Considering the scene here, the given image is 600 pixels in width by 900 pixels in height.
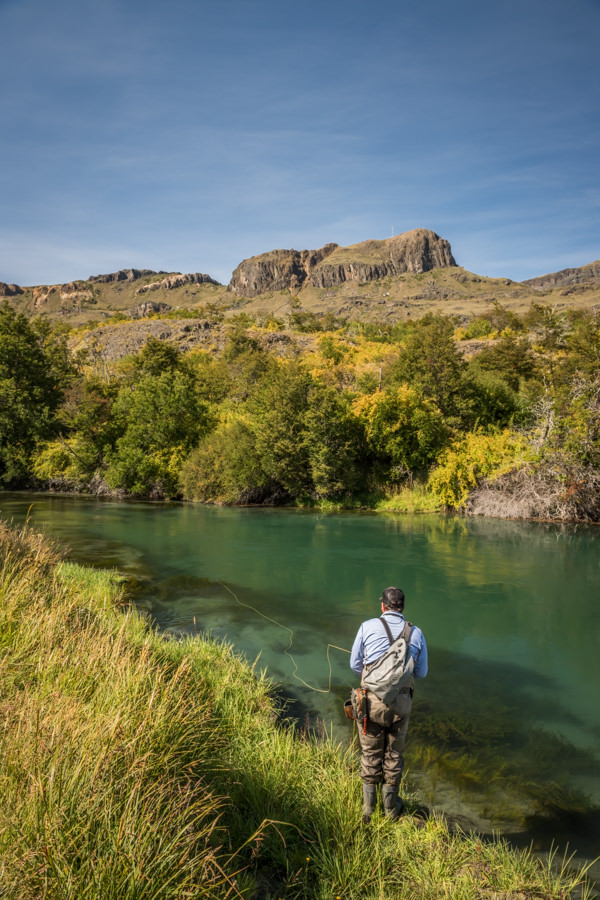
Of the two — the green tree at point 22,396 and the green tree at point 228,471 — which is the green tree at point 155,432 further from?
the green tree at point 22,396

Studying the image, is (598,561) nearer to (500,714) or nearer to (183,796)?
(500,714)

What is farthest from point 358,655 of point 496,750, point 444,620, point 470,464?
point 470,464

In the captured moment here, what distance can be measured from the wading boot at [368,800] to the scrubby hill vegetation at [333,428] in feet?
73.7

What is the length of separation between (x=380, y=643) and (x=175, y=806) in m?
Result: 2.39

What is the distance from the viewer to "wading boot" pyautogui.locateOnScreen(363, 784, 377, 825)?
490 centimetres

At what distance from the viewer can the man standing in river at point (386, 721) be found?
4.98 m

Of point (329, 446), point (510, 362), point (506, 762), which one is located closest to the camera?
point (506, 762)

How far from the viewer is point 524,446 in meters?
27.8

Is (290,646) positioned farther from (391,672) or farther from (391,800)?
(391,672)

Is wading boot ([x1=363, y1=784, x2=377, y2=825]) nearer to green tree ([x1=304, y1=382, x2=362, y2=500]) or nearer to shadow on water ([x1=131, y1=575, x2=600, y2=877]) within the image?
shadow on water ([x1=131, y1=575, x2=600, y2=877])

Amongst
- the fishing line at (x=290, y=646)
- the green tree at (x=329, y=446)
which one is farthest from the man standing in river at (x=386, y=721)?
the green tree at (x=329, y=446)

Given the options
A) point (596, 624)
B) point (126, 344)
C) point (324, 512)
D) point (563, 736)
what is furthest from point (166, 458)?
point (126, 344)

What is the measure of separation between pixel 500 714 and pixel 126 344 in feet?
244

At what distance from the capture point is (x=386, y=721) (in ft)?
16.3
